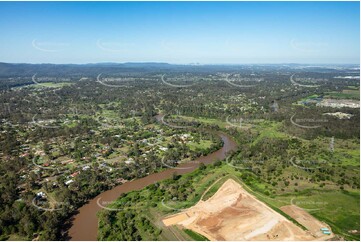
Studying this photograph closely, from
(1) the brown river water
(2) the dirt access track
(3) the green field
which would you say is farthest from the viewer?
(1) the brown river water

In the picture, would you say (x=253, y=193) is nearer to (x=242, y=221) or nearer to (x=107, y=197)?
(x=242, y=221)

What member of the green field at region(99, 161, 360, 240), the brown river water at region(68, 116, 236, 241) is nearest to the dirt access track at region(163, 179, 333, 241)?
the green field at region(99, 161, 360, 240)

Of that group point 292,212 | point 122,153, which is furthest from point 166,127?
point 292,212

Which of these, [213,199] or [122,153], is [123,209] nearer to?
[213,199]

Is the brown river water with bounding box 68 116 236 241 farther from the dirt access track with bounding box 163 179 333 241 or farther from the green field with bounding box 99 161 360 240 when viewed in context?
the dirt access track with bounding box 163 179 333 241

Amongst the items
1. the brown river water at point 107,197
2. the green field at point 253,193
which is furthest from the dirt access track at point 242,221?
the brown river water at point 107,197

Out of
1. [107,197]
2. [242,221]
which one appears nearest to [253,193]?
[242,221]
